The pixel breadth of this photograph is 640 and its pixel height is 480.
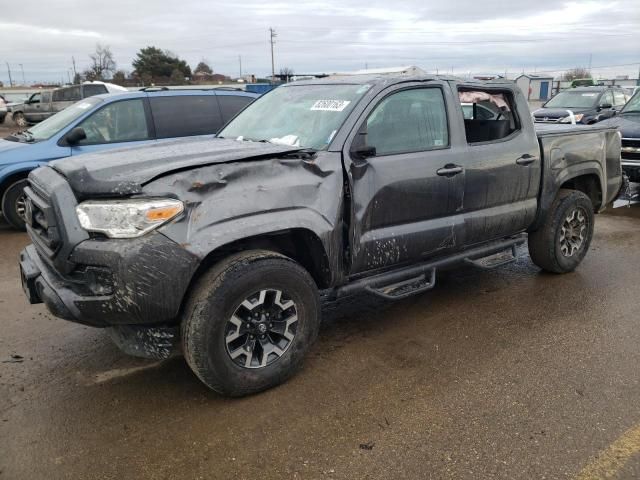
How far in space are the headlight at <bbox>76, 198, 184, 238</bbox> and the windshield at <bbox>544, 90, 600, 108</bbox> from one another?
50.5 ft

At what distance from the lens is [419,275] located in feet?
13.7

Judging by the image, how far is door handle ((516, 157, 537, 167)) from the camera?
15.1 ft

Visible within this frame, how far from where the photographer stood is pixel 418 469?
2566 millimetres

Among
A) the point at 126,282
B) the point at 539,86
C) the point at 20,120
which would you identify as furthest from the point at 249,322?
the point at 539,86

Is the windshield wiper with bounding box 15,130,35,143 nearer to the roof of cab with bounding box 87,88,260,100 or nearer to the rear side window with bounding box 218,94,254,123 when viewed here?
the roof of cab with bounding box 87,88,260,100

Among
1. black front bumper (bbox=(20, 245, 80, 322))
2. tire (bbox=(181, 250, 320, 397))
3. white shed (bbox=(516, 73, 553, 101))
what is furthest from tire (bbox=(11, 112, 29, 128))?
white shed (bbox=(516, 73, 553, 101))

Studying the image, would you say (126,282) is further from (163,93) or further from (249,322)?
(163,93)

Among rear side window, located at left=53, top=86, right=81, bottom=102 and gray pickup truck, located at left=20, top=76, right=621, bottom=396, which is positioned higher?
rear side window, located at left=53, top=86, right=81, bottom=102

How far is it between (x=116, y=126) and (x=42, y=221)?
4.27m

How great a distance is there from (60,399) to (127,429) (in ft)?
1.93

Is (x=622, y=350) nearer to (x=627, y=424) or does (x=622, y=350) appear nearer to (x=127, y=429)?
(x=627, y=424)

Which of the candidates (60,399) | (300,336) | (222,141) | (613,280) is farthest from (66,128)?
(613,280)

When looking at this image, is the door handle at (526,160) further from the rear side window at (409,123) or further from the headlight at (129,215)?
the headlight at (129,215)

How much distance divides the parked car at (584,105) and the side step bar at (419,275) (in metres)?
10.4
